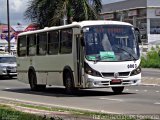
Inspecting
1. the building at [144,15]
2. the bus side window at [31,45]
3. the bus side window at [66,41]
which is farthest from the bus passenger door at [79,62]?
the building at [144,15]

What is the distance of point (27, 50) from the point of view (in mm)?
26672

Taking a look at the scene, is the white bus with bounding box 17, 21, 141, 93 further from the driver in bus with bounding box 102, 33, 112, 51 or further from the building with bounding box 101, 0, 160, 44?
the building with bounding box 101, 0, 160, 44

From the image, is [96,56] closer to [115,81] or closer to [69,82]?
[115,81]

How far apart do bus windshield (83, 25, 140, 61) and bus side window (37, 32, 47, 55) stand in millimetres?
3795

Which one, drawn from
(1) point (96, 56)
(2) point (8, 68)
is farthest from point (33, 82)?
(2) point (8, 68)

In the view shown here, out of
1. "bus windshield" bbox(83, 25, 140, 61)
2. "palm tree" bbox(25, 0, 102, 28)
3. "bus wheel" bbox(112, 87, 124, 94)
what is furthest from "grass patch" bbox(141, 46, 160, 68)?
"bus windshield" bbox(83, 25, 140, 61)

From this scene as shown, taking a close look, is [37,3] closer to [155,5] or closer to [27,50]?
[27,50]

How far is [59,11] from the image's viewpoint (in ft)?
110

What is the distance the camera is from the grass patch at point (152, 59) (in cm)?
5189

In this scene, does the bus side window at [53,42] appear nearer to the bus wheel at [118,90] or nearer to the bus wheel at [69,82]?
the bus wheel at [69,82]

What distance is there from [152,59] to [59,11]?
2235 centimetres

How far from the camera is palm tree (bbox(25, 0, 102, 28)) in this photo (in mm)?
33531

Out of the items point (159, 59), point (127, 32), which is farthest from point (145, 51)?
point (127, 32)

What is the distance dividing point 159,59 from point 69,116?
40.3 meters
